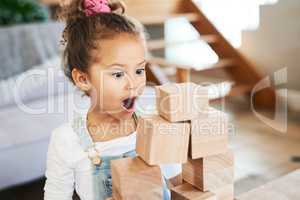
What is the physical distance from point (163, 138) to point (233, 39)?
2.96m

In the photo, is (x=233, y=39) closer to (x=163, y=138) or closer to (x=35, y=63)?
(x=35, y=63)

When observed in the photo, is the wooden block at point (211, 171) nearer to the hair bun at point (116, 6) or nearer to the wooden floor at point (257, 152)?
the hair bun at point (116, 6)

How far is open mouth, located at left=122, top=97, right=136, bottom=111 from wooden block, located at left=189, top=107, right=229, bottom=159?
0.53 feet

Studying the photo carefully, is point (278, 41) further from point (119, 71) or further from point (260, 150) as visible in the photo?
point (119, 71)

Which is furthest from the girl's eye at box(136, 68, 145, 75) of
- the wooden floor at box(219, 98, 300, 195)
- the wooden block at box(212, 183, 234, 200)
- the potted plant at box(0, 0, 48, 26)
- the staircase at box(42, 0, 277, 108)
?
the staircase at box(42, 0, 277, 108)

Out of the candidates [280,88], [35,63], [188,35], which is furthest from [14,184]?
[188,35]

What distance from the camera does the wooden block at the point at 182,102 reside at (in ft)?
1.78

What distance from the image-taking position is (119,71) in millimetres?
661

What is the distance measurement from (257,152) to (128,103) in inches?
69.1

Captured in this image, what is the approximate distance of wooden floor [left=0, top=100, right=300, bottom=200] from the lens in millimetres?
1901

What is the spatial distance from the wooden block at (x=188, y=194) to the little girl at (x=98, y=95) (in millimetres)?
20

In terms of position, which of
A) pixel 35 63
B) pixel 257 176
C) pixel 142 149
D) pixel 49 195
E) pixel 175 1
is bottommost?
pixel 257 176

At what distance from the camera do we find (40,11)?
Answer: 2559 mm

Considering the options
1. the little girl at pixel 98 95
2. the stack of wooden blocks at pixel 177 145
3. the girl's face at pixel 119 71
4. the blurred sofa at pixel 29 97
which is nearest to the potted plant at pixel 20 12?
the blurred sofa at pixel 29 97
